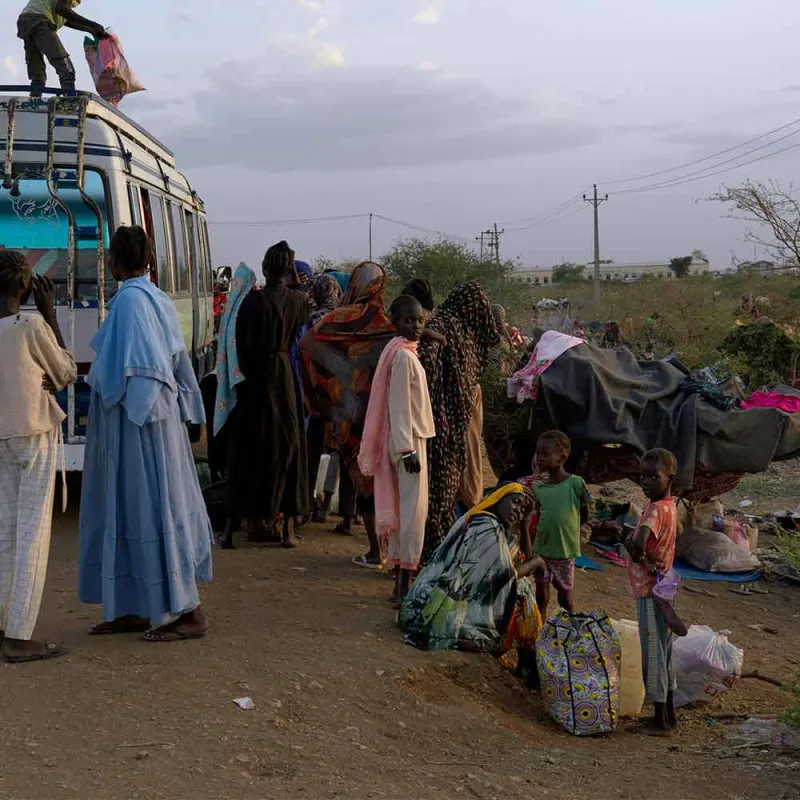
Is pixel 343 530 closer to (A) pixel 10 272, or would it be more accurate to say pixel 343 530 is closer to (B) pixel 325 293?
(B) pixel 325 293

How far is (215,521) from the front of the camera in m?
7.30

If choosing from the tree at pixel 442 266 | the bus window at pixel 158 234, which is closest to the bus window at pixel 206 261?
the bus window at pixel 158 234

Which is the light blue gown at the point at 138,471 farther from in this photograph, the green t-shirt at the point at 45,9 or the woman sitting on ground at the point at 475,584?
the green t-shirt at the point at 45,9

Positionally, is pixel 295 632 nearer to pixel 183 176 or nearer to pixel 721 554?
pixel 721 554

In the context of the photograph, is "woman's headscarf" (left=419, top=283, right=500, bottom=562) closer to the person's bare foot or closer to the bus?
the person's bare foot

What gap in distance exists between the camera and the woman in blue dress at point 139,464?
4.52 metres

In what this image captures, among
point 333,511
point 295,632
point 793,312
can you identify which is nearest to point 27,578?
point 295,632

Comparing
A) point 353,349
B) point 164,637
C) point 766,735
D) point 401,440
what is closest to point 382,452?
point 401,440

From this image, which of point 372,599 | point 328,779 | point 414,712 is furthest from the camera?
point 372,599

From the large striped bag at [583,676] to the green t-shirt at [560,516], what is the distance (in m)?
0.63

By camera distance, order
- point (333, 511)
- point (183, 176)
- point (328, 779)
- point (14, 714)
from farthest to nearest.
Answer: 1. point (183, 176)
2. point (333, 511)
3. point (14, 714)
4. point (328, 779)

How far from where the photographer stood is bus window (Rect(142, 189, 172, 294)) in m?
8.14

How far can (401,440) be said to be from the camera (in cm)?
521

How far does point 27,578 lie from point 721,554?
16.3 feet
